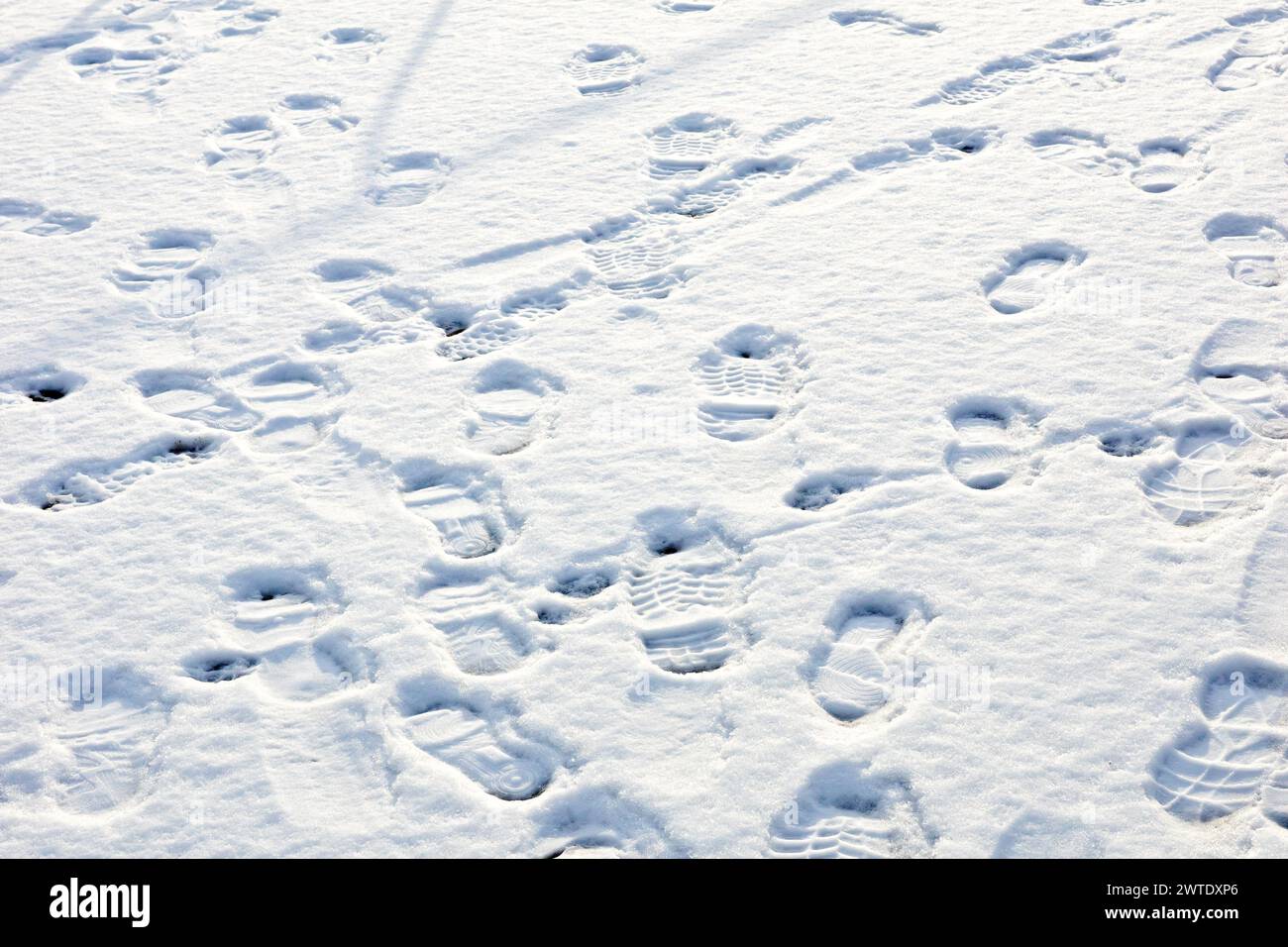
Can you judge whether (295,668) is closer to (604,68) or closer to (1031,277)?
(1031,277)

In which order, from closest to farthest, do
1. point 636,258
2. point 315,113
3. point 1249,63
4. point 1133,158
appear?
point 636,258
point 1133,158
point 1249,63
point 315,113

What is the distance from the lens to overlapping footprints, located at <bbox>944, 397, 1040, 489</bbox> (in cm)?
236

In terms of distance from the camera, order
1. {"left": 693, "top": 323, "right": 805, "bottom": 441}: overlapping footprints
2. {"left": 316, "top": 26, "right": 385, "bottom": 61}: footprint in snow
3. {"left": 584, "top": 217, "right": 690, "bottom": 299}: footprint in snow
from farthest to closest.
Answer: {"left": 316, "top": 26, "right": 385, "bottom": 61}: footprint in snow, {"left": 584, "top": 217, "right": 690, "bottom": 299}: footprint in snow, {"left": 693, "top": 323, "right": 805, "bottom": 441}: overlapping footprints

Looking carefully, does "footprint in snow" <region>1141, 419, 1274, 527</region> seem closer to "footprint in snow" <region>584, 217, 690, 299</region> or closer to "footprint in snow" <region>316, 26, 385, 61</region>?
"footprint in snow" <region>584, 217, 690, 299</region>

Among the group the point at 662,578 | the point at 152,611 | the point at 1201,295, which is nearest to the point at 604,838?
the point at 662,578

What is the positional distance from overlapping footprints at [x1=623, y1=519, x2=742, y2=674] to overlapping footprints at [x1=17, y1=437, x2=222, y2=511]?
95 cm

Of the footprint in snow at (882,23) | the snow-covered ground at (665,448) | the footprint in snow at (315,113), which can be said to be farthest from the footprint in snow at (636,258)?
the footprint in snow at (882,23)

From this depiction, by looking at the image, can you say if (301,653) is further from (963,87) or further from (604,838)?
(963,87)

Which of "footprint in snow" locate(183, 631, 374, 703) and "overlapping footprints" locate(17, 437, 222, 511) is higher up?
"footprint in snow" locate(183, 631, 374, 703)

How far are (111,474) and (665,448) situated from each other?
3.87 ft

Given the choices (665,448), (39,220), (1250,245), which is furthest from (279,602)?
(1250,245)

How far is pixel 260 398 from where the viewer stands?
2.73 meters

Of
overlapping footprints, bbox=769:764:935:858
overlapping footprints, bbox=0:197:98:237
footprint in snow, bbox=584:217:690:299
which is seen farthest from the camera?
overlapping footprints, bbox=0:197:98:237

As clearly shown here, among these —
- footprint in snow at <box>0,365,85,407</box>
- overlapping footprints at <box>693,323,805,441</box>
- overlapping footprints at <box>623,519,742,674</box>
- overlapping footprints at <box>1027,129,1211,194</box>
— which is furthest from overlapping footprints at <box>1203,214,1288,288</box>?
footprint in snow at <box>0,365,85,407</box>
